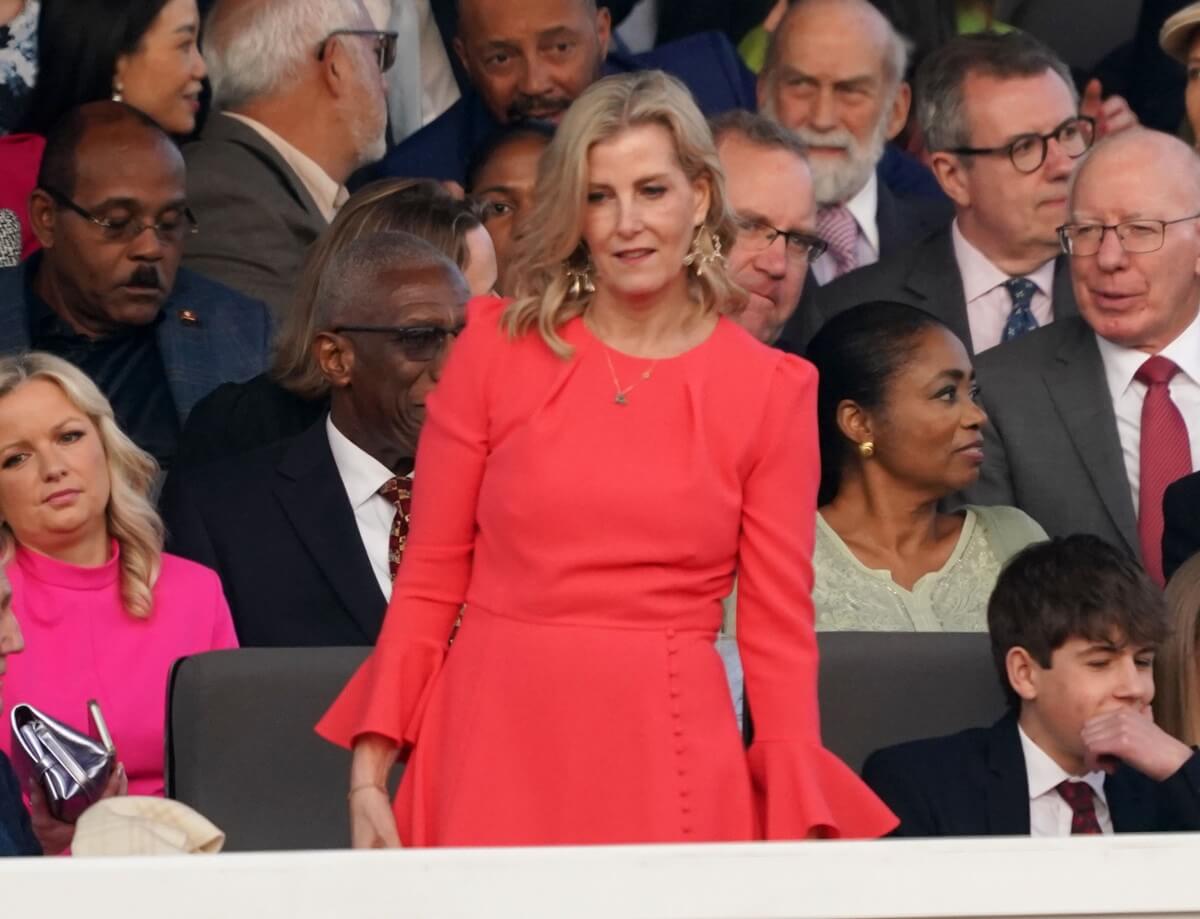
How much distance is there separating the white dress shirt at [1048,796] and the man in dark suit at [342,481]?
3.75ft

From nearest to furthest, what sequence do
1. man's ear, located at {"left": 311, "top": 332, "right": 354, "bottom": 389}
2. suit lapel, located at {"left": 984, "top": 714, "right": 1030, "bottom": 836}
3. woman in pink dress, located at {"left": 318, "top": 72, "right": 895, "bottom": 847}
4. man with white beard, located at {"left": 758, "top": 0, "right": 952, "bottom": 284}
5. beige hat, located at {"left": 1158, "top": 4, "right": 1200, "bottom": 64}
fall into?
1. woman in pink dress, located at {"left": 318, "top": 72, "right": 895, "bottom": 847}
2. suit lapel, located at {"left": 984, "top": 714, "right": 1030, "bottom": 836}
3. man's ear, located at {"left": 311, "top": 332, "right": 354, "bottom": 389}
4. beige hat, located at {"left": 1158, "top": 4, "right": 1200, "bottom": 64}
5. man with white beard, located at {"left": 758, "top": 0, "right": 952, "bottom": 284}

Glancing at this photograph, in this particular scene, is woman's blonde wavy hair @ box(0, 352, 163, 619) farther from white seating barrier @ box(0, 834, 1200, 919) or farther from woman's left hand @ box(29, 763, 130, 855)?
white seating barrier @ box(0, 834, 1200, 919)

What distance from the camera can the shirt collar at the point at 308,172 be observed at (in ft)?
18.7

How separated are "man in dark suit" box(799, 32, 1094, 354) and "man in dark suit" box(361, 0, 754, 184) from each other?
640 mm

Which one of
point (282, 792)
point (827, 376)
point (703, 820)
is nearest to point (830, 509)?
point (827, 376)

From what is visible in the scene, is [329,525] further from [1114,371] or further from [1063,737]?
[1114,371]

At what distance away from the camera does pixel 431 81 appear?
644 centimetres

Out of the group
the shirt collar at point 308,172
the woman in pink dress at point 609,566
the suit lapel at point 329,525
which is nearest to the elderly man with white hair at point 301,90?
the shirt collar at point 308,172

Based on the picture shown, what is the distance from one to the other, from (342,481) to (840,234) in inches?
73.6

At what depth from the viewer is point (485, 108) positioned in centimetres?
609

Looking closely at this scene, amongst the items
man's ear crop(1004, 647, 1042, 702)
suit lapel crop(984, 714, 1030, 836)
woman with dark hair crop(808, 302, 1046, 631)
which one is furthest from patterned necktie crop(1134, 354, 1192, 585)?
suit lapel crop(984, 714, 1030, 836)

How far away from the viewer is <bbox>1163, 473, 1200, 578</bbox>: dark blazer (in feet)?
15.2

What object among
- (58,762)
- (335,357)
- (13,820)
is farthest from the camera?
(335,357)

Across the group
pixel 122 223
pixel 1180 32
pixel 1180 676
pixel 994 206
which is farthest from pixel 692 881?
pixel 1180 32
